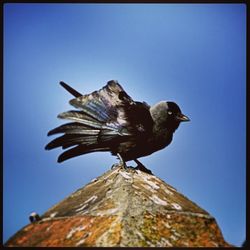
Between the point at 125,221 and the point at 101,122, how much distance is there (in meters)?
2.10

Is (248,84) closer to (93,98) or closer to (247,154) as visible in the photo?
(247,154)

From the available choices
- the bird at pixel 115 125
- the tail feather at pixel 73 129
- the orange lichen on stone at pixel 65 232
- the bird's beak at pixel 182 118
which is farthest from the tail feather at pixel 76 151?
the orange lichen on stone at pixel 65 232

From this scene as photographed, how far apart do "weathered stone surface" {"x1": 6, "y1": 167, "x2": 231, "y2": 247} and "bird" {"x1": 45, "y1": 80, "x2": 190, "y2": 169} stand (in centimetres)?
116

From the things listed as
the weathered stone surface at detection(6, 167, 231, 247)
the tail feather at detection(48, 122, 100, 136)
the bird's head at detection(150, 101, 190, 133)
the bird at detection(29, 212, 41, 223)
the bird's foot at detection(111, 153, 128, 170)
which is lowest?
the weathered stone surface at detection(6, 167, 231, 247)

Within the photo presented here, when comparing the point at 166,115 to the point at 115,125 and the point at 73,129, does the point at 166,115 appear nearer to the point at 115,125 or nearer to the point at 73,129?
the point at 115,125

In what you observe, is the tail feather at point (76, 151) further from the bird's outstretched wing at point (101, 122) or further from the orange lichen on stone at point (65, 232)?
the orange lichen on stone at point (65, 232)

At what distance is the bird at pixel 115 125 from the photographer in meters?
5.06

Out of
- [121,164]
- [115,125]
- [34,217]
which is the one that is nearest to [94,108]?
[115,125]

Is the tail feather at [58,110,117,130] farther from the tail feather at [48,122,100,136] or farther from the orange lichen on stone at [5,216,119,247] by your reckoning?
the orange lichen on stone at [5,216,119,247]

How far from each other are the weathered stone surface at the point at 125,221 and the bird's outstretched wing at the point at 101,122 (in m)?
Answer: 1.18

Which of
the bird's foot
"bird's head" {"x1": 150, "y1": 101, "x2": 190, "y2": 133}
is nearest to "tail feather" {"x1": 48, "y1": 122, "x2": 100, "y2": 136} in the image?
the bird's foot

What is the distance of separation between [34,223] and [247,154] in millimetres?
2656

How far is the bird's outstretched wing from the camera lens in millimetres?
5047

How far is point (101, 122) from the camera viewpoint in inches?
201
